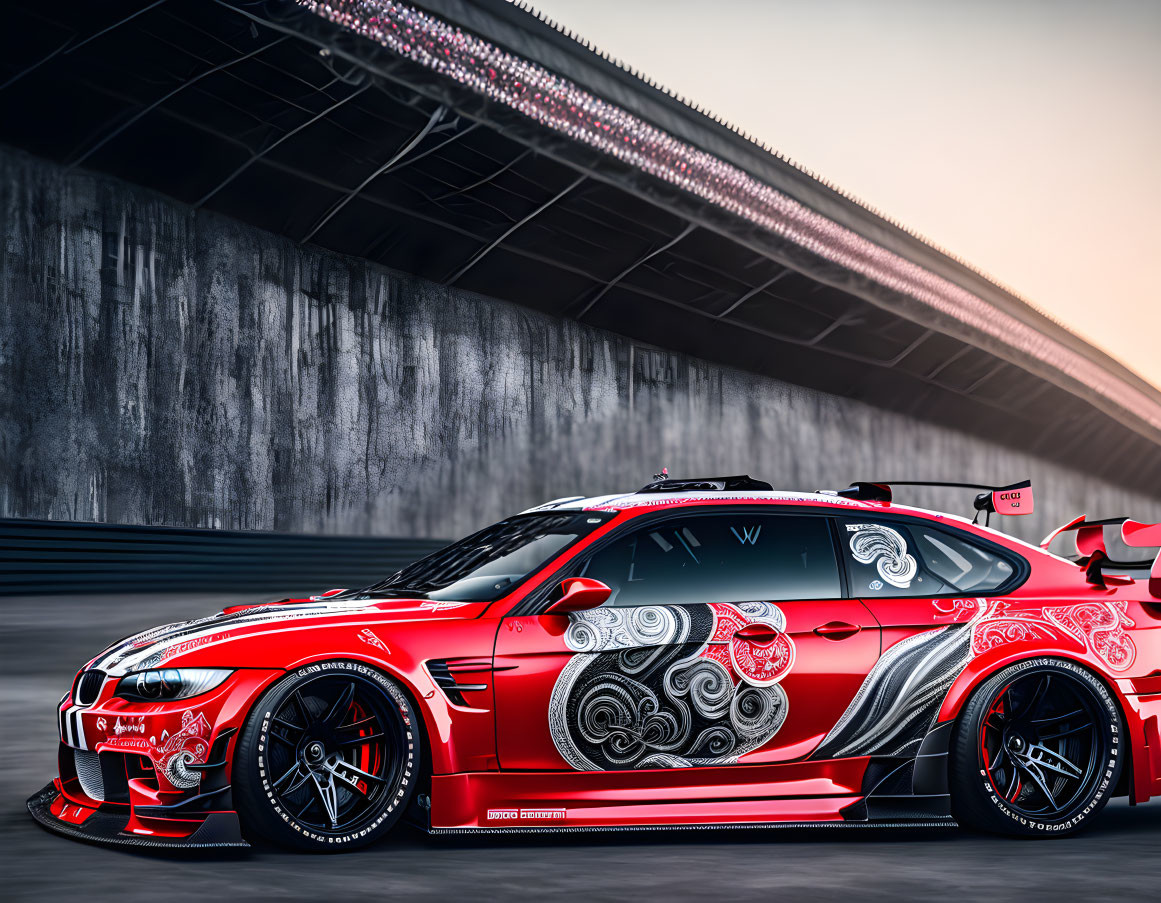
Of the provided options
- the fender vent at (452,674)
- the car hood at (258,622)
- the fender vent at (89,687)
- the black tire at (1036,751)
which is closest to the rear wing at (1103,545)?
the black tire at (1036,751)

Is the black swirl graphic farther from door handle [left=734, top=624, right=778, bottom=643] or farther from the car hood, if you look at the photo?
the car hood

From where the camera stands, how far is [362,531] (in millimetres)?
23516

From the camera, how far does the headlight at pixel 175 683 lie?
5.21 m

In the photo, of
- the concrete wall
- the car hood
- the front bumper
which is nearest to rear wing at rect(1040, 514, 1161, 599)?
the car hood

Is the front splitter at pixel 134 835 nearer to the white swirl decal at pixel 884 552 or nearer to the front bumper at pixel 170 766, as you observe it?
the front bumper at pixel 170 766

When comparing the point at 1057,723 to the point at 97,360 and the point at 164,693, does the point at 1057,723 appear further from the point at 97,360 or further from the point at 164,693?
the point at 97,360

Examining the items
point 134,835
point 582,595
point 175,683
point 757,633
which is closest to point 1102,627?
point 757,633

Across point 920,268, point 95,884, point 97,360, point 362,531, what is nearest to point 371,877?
point 95,884

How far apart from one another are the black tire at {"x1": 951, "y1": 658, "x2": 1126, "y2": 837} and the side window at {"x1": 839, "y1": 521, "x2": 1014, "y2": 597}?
0.43 metres

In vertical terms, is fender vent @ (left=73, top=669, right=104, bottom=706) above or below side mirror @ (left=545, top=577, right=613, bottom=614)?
below

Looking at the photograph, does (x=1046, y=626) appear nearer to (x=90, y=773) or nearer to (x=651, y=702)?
(x=651, y=702)

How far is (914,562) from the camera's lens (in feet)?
20.0

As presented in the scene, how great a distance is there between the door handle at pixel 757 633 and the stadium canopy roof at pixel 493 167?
45.7 feet

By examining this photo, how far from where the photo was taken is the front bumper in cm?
513
